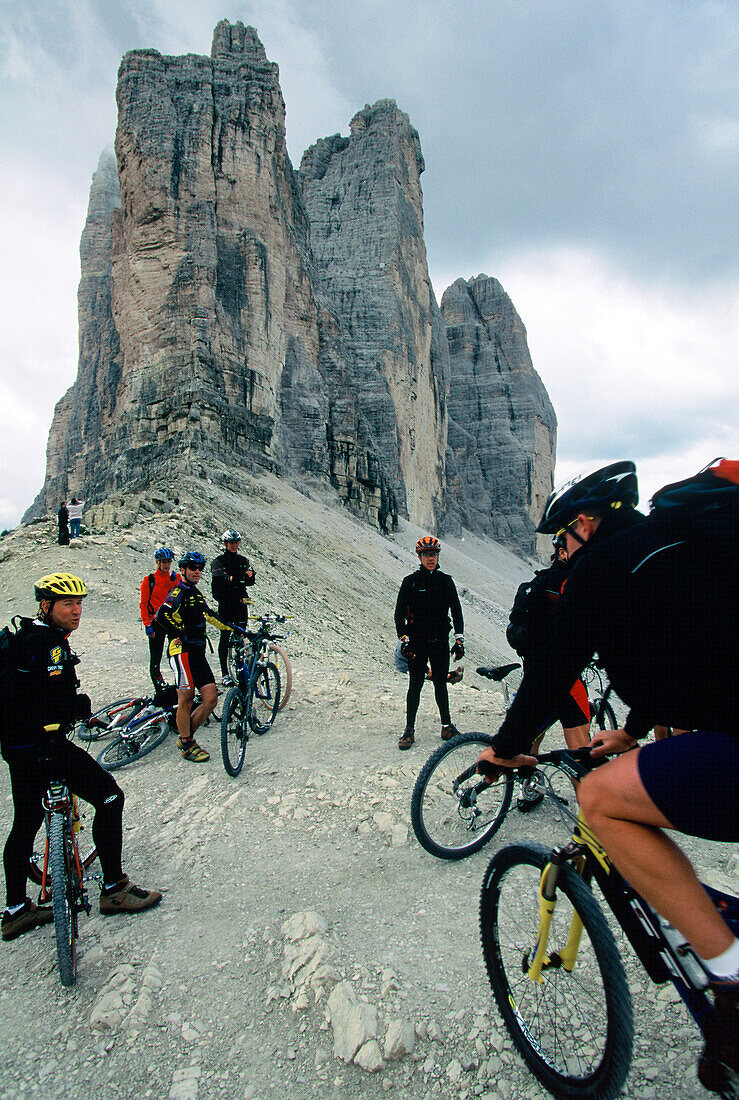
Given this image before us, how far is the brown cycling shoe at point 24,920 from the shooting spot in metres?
3.13

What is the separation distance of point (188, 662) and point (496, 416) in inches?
3316

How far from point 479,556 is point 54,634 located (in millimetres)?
66251

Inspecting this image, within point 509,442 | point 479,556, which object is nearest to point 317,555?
point 479,556

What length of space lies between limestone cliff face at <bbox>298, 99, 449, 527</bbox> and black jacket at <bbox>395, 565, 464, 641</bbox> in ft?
151

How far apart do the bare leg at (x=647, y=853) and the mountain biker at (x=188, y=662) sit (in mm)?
4686

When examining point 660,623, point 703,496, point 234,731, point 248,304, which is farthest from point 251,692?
point 248,304

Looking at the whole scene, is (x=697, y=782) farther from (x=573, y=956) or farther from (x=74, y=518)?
(x=74, y=518)

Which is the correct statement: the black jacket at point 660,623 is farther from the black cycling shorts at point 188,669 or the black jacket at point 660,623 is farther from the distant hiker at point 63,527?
the distant hiker at point 63,527

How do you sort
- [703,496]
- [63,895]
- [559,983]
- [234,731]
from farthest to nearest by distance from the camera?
[234,731]
[63,895]
[559,983]
[703,496]

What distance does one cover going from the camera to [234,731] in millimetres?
5578

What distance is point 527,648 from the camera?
435 cm

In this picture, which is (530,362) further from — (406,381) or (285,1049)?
(285,1049)

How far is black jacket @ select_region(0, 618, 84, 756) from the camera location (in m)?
2.96

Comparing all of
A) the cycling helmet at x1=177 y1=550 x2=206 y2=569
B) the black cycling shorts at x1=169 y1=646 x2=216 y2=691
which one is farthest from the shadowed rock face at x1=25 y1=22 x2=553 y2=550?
the black cycling shorts at x1=169 y1=646 x2=216 y2=691
